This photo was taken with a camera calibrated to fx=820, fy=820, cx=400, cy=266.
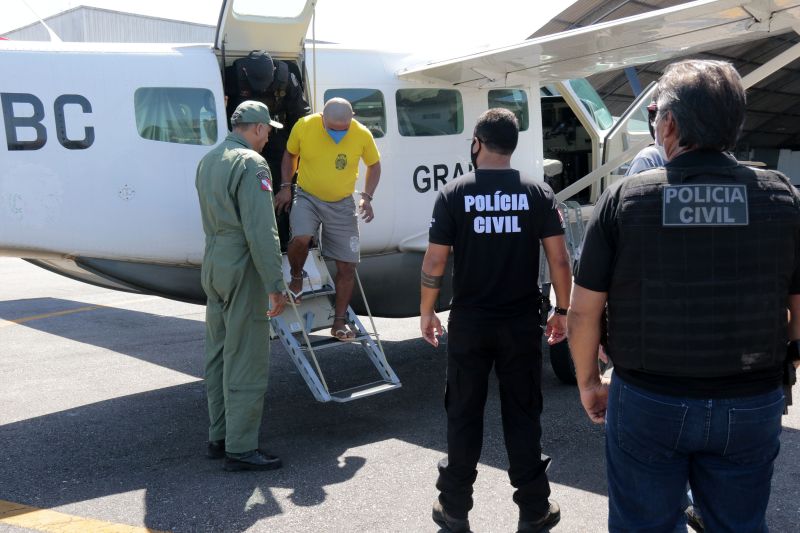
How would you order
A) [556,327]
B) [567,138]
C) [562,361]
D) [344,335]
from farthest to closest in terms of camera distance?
[567,138] < [562,361] < [344,335] < [556,327]

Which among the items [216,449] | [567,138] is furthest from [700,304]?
[567,138]

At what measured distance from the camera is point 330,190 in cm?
597

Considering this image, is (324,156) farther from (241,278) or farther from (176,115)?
(241,278)

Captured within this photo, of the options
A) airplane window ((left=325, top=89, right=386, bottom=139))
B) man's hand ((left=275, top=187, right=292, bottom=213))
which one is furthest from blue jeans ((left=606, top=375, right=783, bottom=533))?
airplane window ((left=325, top=89, right=386, bottom=139))

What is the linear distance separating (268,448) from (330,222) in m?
1.69

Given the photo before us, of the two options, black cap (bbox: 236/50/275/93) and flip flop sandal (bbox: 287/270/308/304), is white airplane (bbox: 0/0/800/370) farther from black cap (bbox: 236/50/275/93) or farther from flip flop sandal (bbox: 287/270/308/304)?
flip flop sandal (bbox: 287/270/308/304)

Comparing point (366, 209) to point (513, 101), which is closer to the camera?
point (366, 209)

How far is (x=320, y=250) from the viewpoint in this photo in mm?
6176

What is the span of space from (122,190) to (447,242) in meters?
2.90

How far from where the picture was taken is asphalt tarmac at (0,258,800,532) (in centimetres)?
434

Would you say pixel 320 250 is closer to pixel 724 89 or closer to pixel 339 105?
pixel 339 105

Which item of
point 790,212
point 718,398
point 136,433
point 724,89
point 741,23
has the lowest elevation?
point 136,433

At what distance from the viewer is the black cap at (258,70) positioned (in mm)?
6137

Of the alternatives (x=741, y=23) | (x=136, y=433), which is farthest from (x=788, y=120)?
(x=136, y=433)
